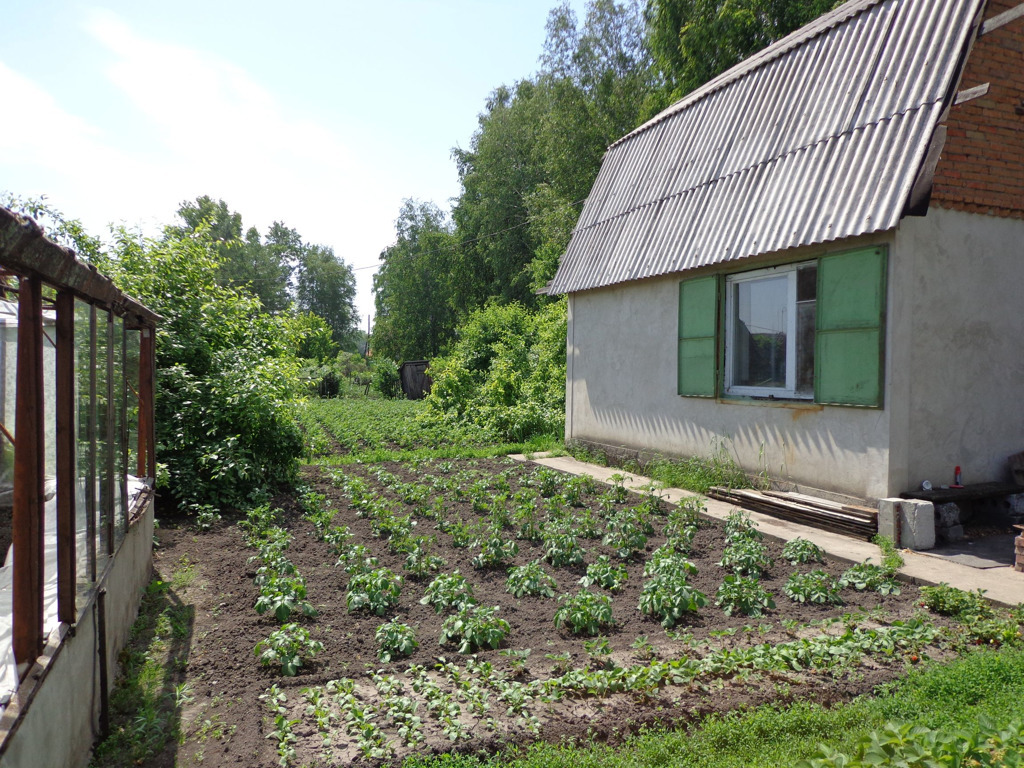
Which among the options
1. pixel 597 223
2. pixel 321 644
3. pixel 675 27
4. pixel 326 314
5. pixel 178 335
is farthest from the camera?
pixel 326 314

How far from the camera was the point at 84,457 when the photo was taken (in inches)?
141

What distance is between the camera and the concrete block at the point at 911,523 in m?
6.47

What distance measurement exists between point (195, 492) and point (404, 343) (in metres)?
42.3

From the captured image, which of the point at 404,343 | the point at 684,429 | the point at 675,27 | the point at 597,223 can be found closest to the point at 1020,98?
the point at 684,429

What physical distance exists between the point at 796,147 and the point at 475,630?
22.9 ft

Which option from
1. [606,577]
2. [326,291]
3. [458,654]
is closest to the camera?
[458,654]

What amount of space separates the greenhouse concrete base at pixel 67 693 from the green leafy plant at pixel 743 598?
12.9ft

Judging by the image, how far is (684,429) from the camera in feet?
32.2

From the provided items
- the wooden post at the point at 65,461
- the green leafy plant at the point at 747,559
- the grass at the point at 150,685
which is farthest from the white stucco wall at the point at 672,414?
the wooden post at the point at 65,461

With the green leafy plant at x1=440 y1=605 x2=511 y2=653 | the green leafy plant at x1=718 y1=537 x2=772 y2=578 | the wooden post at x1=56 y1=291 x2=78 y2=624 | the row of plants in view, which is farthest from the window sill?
the wooden post at x1=56 y1=291 x2=78 y2=624

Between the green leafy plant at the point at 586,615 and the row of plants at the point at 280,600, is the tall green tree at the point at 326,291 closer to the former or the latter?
the row of plants at the point at 280,600

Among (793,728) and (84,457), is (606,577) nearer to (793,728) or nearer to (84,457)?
(793,728)

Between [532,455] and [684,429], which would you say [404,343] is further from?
[684,429]

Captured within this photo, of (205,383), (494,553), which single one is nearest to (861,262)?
(494,553)
